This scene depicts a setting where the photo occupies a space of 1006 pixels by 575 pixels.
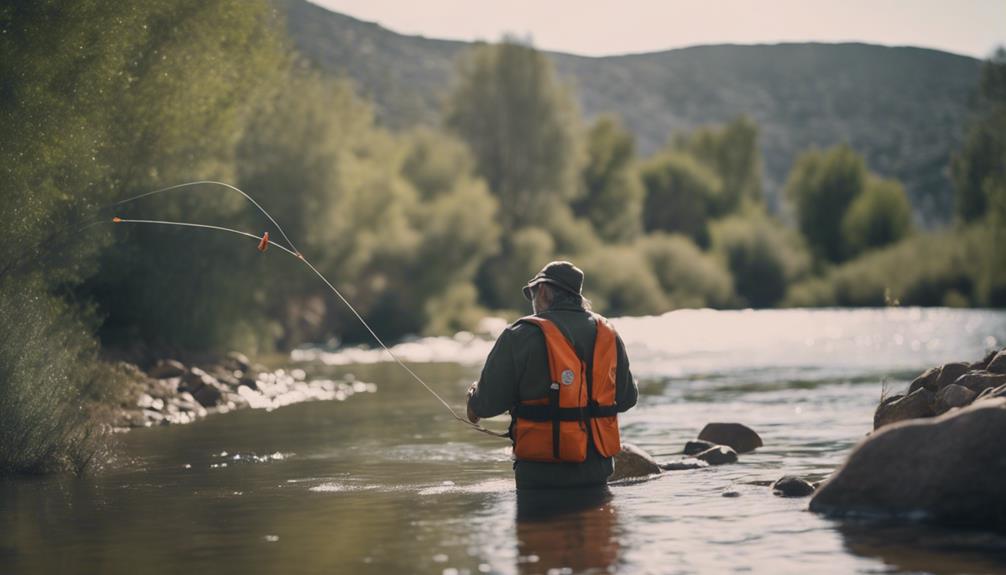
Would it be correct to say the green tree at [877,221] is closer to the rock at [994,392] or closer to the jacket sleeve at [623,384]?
the rock at [994,392]

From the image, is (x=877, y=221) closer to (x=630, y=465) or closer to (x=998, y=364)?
(x=998, y=364)

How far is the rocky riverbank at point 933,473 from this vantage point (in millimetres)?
9648

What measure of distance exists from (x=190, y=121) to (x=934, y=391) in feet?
48.0

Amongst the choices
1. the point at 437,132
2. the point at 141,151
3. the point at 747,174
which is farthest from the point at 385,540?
the point at 747,174

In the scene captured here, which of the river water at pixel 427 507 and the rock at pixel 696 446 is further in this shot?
the rock at pixel 696 446

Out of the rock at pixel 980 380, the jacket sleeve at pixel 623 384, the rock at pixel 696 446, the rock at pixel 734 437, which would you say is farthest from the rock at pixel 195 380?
the rock at pixel 980 380

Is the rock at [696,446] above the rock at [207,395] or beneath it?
beneath

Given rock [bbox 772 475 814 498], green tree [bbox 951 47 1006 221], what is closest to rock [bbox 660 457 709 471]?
rock [bbox 772 475 814 498]

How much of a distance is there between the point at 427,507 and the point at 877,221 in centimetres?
7461

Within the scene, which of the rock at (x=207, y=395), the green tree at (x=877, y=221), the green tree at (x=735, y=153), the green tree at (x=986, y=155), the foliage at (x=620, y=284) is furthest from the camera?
the green tree at (x=735, y=153)

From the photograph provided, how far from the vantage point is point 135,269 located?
2753 cm

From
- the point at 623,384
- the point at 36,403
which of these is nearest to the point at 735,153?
the point at 36,403

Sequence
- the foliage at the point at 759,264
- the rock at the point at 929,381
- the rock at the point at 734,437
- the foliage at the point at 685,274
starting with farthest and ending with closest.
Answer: the foliage at the point at 759,264, the foliage at the point at 685,274, the rock at the point at 734,437, the rock at the point at 929,381

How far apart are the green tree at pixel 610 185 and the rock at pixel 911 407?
195 ft
